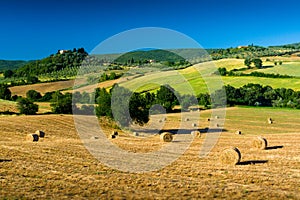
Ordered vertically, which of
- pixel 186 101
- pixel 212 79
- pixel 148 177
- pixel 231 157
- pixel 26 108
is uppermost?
pixel 212 79

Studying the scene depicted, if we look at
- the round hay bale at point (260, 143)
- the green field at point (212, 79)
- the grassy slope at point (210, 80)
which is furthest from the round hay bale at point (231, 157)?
the grassy slope at point (210, 80)

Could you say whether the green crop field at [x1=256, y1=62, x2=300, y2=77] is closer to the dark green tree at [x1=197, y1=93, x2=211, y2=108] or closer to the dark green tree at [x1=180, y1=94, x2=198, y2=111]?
the dark green tree at [x1=197, y1=93, x2=211, y2=108]

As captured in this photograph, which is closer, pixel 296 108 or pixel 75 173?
pixel 75 173

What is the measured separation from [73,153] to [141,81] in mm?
A: 48463

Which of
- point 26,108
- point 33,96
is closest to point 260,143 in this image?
point 26,108

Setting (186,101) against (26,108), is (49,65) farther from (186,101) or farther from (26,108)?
(26,108)

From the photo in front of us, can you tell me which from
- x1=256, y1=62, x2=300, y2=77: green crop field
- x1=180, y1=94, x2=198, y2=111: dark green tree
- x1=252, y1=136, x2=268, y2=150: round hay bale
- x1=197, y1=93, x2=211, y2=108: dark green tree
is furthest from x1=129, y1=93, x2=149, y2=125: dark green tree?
x1=256, y1=62, x2=300, y2=77: green crop field

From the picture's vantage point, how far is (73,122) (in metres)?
51.2

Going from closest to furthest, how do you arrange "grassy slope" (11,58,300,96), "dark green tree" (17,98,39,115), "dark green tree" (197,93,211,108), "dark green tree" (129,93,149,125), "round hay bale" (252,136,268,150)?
"round hay bale" (252,136,268,150) < "dark green tree" (129,93,149,125) < "dark green tree" (17,98,39,115) < "grassy slope" (11,58,300,96) < "dark green tree" (197,93,211,108)

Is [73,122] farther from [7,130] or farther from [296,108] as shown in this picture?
[296,108]

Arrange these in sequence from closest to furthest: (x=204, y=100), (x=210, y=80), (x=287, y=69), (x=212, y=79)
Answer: (x=204, y=100) → (x=210, y=80) → (x=212, y=79) → (x=287, y=69)

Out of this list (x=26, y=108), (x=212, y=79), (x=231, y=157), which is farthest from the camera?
(x=212, y=79)

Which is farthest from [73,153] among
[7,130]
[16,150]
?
[7,130]

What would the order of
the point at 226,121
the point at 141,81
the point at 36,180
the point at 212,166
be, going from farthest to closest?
the point at 141,81 < the point at 226,121 < the point at 212,166 < the point at 36,180
